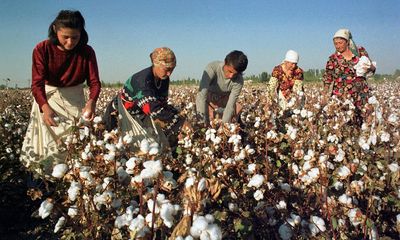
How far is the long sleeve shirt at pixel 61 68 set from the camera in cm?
303

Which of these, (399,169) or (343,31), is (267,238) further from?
(343,31)

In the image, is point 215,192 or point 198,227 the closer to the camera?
point 198,227

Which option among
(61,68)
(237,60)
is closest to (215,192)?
(61,68)

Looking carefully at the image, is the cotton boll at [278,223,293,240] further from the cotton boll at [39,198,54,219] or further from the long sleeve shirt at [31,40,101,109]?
the long sleeve shirt at [31,40,101,109]

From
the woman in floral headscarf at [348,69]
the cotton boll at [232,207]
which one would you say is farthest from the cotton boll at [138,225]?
the woman in floral headscarf at [348,69]

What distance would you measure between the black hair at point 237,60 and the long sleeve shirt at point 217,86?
0.40 m

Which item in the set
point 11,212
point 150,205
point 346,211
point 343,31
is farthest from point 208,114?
point 150,205

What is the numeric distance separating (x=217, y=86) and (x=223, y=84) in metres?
0.11

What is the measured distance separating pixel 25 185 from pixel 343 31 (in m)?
3.98

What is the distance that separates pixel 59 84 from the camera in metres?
3.29

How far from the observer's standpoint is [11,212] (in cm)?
327

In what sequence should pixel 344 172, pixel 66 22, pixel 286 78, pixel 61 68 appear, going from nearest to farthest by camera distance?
pixel 344 172 → pixel 66 22 → pixel 61 68 → pixel 286 78

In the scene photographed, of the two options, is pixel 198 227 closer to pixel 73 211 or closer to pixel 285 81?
pixel 73 211

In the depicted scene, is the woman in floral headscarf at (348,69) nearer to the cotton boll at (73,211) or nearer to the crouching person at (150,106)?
the crouching person at (150,106)
